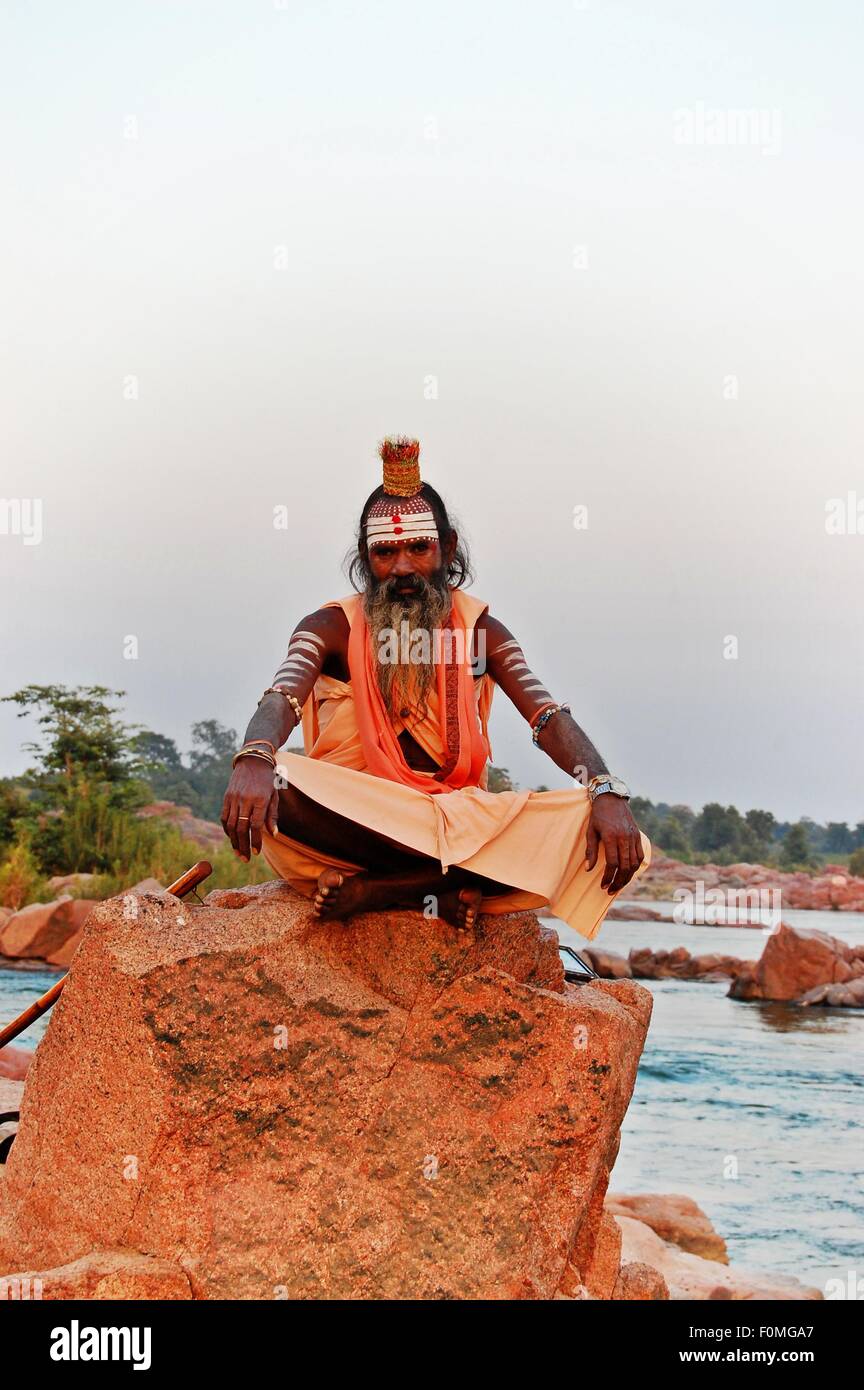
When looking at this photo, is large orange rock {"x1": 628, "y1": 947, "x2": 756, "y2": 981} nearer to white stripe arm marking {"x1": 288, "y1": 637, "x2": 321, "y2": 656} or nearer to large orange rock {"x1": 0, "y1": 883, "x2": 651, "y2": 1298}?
white stripe arm marking {"x1": 288, "y1": 637, "x2": 321, "y2": 656}

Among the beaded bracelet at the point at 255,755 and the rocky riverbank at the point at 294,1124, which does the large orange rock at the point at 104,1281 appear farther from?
the beaded bracelet at the point at 255,755

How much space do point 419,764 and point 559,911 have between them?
0.79 m

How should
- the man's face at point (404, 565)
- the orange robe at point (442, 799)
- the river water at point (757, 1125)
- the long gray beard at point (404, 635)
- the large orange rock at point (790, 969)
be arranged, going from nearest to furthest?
the orange robe at point (442, 799) < the long gray beard at point (404, 635) < the man's face at point (404, 565) < the river water at point (757, 1125) < the large orange rock at point (790, 969)

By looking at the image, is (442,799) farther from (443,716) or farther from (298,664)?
(298,664)

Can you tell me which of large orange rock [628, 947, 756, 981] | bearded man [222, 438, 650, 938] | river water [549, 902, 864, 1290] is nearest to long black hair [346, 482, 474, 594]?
bearded man [222, 438, 650, 938]

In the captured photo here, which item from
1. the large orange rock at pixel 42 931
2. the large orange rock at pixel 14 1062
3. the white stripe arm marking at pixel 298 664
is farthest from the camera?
the large orange rock at pixel 42 931

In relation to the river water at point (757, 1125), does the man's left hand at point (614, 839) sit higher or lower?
higher

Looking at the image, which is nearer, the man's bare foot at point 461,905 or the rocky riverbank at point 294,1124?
the rocky riverbank at point 294,1124

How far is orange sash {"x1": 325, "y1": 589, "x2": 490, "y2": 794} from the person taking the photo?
4.74 meters

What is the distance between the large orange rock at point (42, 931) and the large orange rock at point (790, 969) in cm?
1356

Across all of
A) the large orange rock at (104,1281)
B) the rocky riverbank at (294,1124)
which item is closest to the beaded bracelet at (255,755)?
the rocky riverbank at (294,1124)

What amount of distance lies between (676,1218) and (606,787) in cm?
793

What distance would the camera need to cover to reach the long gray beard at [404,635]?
191 inches

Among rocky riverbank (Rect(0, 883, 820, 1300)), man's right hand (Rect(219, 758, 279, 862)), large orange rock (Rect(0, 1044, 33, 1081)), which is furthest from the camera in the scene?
large orange rock (Rect(0, 1044, 33, 1081))
